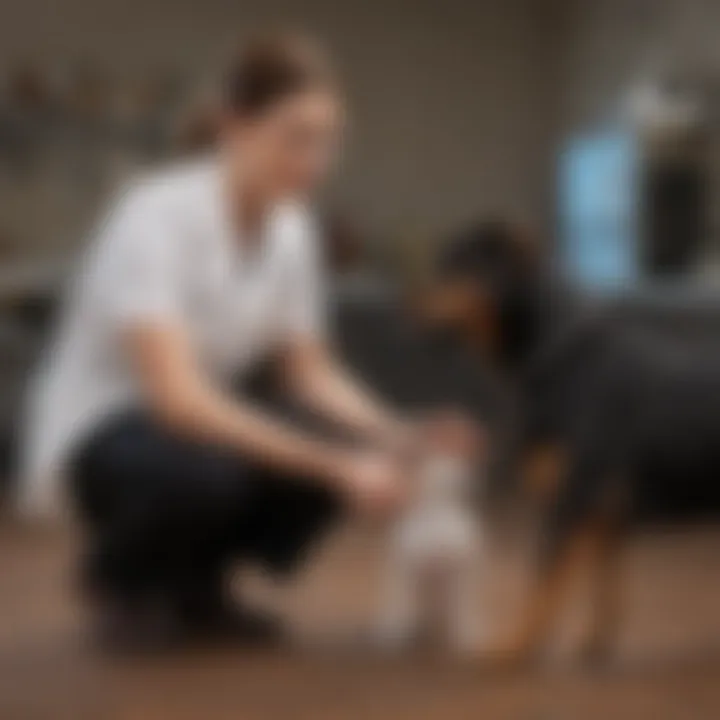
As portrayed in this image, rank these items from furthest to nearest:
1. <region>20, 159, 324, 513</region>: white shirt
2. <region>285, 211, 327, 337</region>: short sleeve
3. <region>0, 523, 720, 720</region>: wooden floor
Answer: <region>285, 211, 327, 337</region>: short sleeve
<region>20, 159, 324, 513</region>: white shirt
<region>0, 523, 720, 720</region>: wooden floor

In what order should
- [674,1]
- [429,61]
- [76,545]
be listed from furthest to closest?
[429,61] → [674,1] → [76,545]

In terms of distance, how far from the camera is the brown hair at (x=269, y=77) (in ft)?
3.93

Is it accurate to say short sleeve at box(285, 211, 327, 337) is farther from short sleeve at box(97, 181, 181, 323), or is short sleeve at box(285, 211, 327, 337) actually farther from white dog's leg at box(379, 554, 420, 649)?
white dog's leg at box(379, 554, 420, 649)

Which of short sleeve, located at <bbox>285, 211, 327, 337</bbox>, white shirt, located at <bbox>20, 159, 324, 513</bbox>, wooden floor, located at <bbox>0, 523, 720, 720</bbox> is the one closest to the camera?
wooden floor, located at <bbox>0, 523, 720, 720</bbox>

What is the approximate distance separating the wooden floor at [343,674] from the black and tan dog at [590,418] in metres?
0.05

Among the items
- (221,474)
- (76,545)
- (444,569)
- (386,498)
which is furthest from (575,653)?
(76,545)

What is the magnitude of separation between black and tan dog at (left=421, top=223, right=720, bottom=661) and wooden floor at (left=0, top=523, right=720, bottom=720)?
0.05 m

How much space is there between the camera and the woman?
1.20m

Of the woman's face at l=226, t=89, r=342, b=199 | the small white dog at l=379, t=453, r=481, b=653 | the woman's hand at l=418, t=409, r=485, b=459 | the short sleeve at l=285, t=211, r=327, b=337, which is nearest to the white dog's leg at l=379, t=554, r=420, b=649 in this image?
the small white dog at l=379, t=453, r=481, b=653

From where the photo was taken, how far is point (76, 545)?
1.48 metres

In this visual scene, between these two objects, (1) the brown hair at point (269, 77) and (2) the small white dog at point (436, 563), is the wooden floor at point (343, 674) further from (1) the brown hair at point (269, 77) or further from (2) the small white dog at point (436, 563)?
(1) the brown hair at point (269, 77)

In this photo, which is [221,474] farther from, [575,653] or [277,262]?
[575,653]

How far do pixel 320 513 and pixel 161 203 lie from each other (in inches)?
12.9

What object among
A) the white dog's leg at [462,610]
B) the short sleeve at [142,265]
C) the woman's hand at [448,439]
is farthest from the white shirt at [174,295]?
the white dog's leg at [462,610]
